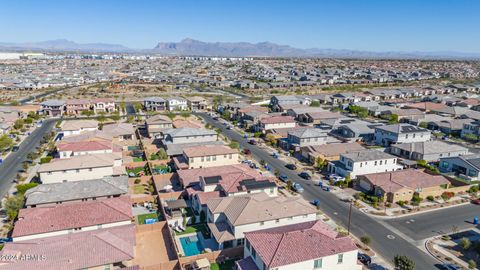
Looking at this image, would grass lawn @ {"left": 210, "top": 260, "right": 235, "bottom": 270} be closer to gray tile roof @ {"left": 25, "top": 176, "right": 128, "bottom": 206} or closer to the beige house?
gray tile roof @ {"left": 25, "top": 176, "right": 128, "bottom": 206}

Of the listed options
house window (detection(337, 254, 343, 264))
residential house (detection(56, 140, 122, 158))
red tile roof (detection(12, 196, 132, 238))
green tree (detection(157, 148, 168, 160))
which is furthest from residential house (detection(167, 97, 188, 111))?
house window (detection(337, 254, 343, 264))

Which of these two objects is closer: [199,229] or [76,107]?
[199,229]

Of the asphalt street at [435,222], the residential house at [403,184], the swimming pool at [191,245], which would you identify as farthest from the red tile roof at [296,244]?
the residential house at [403,184]

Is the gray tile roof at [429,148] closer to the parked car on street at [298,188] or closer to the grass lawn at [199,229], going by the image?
the parked car on street at [298,188]

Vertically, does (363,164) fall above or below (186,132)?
below

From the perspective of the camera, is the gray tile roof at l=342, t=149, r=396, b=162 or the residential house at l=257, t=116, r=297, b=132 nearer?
the gray tile roof at l=342, t=149, r=396, b=162

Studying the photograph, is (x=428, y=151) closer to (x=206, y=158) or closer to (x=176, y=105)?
(x=206, y=158)

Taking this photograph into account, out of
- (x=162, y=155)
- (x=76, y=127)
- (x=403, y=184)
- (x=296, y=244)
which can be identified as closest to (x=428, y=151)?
(x=403, y=184)
